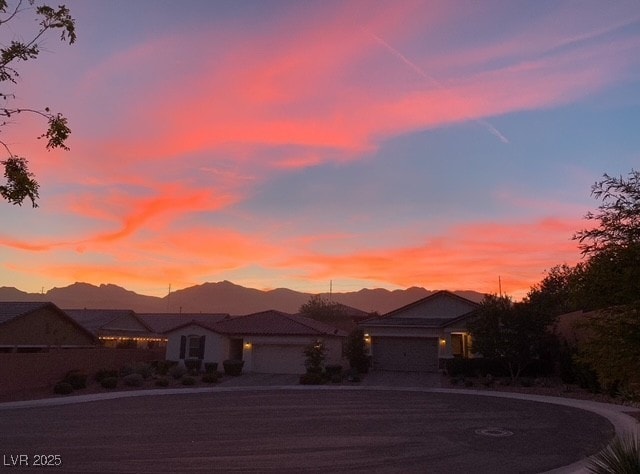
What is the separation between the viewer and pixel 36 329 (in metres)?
41.0

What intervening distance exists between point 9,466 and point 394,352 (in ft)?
116

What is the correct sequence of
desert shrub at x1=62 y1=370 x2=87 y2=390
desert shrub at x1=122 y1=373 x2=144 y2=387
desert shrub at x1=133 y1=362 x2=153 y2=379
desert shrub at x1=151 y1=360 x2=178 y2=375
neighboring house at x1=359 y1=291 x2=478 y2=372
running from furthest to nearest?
neighboring house at x1=359 y1=291 x2=478 y2=372 → desert shrub at x1=151 y1=360 x2=178 y2=375 → desert shrub at x1=133 y1=362 x2=153 y2=379 → desert shrub at x1=122 y1=373 x2=144 y2=387 → desert shrub at x1=62 y1=370 x2=87 y2=390

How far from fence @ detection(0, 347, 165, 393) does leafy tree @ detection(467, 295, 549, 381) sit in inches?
969

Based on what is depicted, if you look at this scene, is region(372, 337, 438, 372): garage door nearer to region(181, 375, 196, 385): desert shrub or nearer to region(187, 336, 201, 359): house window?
region(187, 336, 201, 359): house window

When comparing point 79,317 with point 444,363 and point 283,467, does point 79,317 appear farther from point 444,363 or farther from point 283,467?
point 283,467

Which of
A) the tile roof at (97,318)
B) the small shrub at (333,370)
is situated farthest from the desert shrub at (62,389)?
the tile roof at (97,318)

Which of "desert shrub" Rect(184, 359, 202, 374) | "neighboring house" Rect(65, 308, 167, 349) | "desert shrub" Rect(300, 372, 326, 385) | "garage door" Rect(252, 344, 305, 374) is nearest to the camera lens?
"desert shrub" Rect(300, 372, 326, 385)

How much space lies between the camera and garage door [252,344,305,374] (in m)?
41.2

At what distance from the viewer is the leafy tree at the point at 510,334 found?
34.5 metres

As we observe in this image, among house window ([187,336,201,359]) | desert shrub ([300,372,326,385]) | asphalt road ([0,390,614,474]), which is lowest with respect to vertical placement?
asphalt road ([0,390,614,474])

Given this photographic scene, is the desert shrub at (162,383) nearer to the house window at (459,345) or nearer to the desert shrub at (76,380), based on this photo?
the desert shrub at (76,380)

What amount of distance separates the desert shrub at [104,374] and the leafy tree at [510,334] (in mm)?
23594

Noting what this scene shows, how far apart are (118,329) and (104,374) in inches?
1068

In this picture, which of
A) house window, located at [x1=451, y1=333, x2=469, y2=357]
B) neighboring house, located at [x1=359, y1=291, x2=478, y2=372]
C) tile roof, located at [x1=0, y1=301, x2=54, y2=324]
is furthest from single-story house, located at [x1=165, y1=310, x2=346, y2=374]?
tile roof, located at [x1=0, y1=301, x2=54, y2=324]
